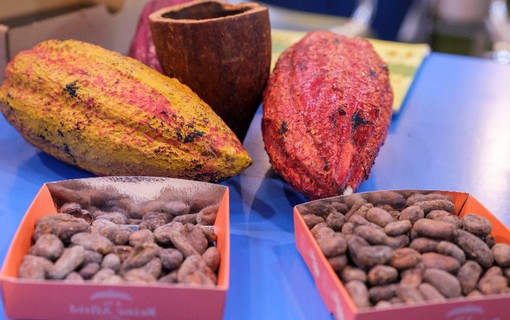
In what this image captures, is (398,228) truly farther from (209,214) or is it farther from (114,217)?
(114,217)

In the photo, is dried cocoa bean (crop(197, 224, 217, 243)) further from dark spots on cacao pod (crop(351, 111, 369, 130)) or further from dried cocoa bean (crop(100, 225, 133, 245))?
dark spots on cacao pod (crop(351, 111, 369, 130))

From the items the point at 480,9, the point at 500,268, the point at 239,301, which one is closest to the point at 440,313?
the point at 500,268

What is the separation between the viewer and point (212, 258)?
27.3 inches

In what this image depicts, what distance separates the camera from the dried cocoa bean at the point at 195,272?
64cm

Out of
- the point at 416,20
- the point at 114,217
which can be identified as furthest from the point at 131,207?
the point at 416,20

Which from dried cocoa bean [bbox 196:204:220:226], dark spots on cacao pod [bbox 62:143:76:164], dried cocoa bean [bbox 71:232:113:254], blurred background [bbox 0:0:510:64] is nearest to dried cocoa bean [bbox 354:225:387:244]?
dried cocoa bean [bbox 196:204:220:226]

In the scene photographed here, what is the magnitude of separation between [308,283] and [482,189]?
1.42 feet

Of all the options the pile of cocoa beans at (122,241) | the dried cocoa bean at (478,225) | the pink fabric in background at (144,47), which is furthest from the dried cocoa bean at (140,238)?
the pink fabric in background at (144,47)

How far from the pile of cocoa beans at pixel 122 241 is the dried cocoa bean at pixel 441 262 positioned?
253 mm

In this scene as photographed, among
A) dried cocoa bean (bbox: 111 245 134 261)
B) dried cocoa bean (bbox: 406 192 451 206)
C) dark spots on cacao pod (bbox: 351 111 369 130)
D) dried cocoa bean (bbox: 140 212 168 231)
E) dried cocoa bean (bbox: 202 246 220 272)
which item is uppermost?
dark spots on cacao pod (bbox: 351 111 369 130)

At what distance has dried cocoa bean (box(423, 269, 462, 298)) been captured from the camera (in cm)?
64

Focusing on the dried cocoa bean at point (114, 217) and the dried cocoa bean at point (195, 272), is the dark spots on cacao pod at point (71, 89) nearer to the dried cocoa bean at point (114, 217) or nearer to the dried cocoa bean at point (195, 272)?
the dried cocoa bean at point (114, 217)

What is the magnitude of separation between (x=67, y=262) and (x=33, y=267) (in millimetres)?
37

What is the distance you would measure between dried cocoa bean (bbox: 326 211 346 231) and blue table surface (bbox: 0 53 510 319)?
0.26ft
